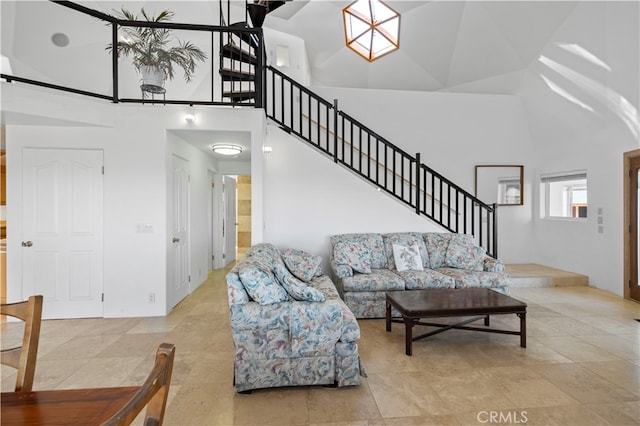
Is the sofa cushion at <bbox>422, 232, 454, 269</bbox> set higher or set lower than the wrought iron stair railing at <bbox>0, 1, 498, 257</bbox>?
lower

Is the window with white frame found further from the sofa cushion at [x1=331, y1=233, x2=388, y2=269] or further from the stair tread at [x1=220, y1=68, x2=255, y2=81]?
the stair tread at [x1=220, y1=68, x2=255, y2=81]

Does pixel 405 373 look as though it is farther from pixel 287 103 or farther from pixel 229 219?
pixel 229 219

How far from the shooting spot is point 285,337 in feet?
7.80

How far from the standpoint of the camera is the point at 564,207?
19.5ft

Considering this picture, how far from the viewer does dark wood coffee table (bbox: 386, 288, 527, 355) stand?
2.94 metres

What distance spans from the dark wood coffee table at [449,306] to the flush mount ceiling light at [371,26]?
3.86 metres

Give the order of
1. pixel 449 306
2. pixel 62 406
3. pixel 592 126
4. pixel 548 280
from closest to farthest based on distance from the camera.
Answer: pixel 62 406
pixel 449 306
pixel 592 126
pixel 548 280

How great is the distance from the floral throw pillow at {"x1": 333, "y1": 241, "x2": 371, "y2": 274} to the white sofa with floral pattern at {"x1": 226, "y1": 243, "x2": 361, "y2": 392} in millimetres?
1677

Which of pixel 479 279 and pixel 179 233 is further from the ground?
pixel 179 233

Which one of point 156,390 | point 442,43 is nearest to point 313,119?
point 442,43

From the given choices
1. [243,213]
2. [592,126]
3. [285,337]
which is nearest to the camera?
[285,337]

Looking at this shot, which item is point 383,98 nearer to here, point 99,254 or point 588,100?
point 588,100

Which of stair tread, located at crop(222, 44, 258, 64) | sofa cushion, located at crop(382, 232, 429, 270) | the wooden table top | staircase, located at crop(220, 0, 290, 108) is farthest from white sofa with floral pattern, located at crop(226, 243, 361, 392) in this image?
stair tread, located at crop(222, 44, 258, 64)
